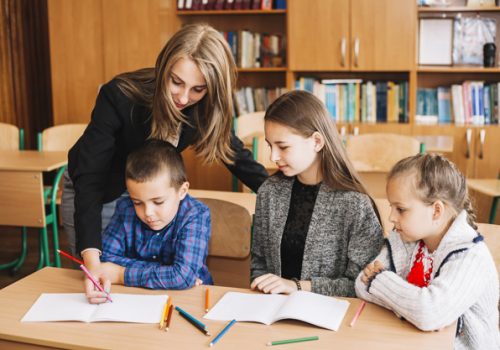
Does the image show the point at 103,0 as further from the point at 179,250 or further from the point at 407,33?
the point at 179,250

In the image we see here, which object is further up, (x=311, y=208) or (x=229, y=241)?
(x=311, y=208)

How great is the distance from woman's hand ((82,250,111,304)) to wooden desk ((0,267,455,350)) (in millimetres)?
104

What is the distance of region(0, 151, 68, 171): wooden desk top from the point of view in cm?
331

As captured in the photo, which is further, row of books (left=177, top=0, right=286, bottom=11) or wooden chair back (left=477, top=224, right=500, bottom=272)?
row of books (left=177, top=0, right=286, bottom=11)

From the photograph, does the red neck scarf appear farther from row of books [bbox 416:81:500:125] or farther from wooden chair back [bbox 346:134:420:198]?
row of books [bbox 416:81:500:125]

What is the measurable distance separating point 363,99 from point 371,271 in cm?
334

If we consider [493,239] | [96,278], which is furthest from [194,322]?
[493,239]

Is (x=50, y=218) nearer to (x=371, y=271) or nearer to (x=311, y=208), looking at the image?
(x=311, y=208)

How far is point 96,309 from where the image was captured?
4.82ft

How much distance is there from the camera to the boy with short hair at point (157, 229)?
5.37 feet

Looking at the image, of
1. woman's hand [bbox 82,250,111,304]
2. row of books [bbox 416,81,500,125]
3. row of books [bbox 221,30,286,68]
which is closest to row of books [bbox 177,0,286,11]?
row of books [bbox 221,30,286,68]

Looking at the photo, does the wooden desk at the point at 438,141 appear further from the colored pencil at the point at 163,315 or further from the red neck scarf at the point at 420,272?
the colored pencil at the point at 163,315

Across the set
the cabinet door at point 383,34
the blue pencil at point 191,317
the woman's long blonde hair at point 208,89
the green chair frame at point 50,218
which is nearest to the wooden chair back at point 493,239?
the woman's long blonde hair at point 208,89

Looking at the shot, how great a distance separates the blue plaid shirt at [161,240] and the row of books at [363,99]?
3033 mm
